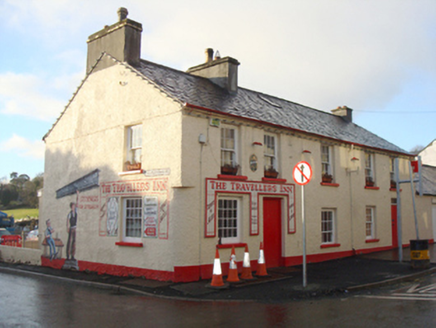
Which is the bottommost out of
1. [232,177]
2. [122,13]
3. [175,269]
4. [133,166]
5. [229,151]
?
[175,269]

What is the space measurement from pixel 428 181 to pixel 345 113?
7.07 m

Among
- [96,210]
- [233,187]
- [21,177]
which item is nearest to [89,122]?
[96,210]

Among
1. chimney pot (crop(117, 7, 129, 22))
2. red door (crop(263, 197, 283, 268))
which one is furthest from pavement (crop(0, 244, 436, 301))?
chimney pot (crop(117, 7, 129, 22))

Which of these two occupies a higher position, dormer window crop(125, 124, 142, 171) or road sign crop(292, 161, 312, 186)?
dormer window crop(125, 124, 142, 171)

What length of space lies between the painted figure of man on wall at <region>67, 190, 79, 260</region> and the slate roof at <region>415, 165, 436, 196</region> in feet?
60.6

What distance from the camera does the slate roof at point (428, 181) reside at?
24.0 m

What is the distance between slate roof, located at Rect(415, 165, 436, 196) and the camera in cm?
2400

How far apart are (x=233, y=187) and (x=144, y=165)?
117 inches

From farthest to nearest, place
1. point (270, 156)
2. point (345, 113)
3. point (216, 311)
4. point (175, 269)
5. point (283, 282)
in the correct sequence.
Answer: point (345, 113) < point (270, 156) < point (175, 269) < point (283, 282) < point (216, 311)

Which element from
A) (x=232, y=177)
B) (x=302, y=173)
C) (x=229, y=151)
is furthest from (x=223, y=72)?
(x=302, y=173)

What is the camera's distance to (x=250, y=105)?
52.3 ft

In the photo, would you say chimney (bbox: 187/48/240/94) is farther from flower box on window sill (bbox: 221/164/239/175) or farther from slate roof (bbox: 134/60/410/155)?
flower box on window sill (bbox: 221/164/239/175)

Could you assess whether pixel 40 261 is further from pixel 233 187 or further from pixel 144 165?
pixel 233 187

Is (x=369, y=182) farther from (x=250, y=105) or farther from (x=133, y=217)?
(x=133, y=217)
